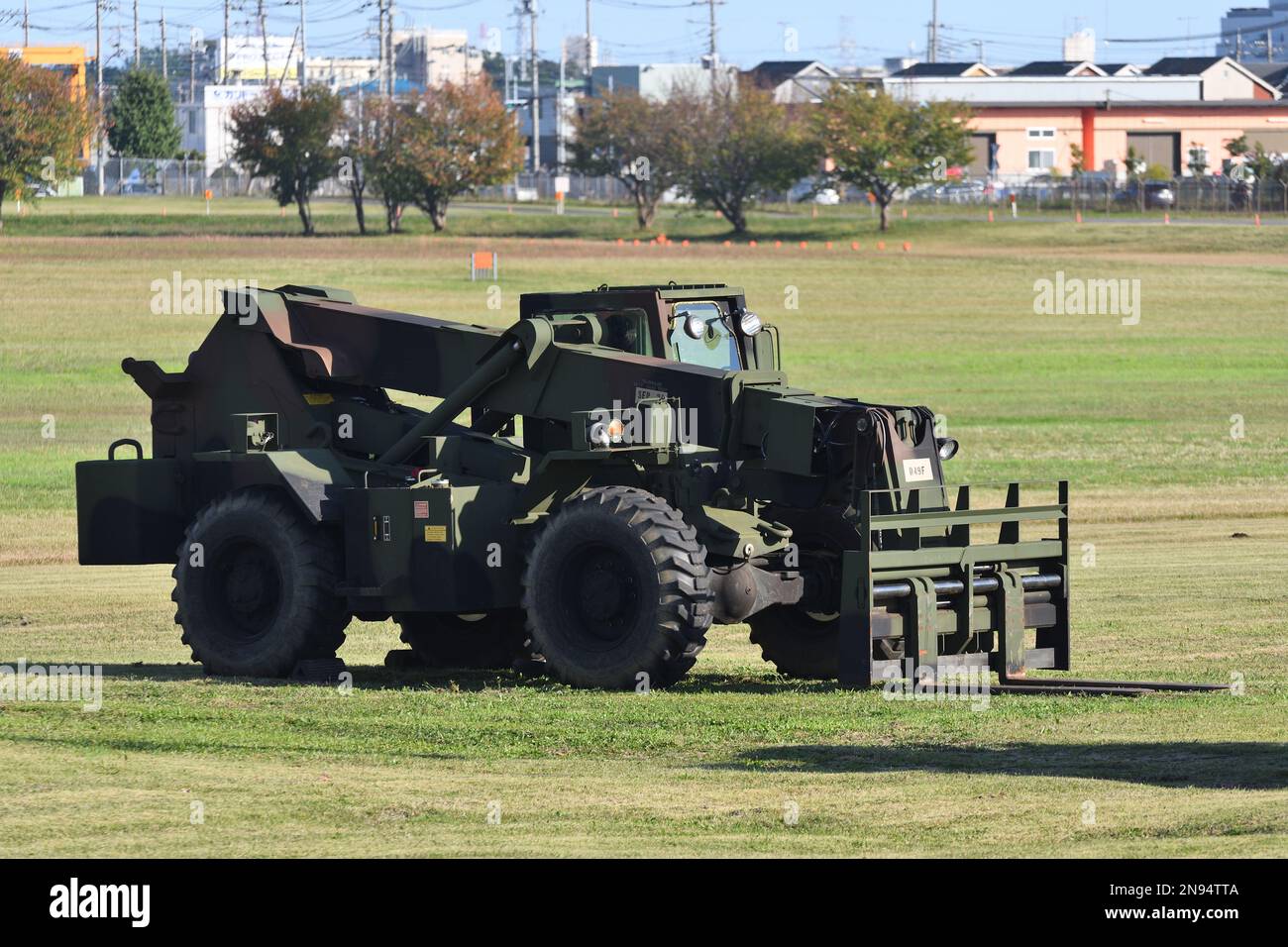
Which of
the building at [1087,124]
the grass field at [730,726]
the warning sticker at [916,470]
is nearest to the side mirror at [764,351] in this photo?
the warning sticker at [916,470]

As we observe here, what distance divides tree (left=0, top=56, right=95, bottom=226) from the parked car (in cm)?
4410

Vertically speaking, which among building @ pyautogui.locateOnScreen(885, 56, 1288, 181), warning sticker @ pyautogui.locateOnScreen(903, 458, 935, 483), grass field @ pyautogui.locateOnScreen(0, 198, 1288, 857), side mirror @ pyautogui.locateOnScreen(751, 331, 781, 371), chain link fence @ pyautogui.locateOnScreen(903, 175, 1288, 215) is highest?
building @ pyautogui.locateOnScreen(885, 56, 1288, 181)

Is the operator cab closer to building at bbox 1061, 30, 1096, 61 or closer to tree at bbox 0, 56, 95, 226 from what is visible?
tree at bbox 0, 56, 95, 226

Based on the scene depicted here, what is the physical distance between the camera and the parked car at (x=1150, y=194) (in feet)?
317

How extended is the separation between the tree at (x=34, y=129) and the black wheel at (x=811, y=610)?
6498 cm

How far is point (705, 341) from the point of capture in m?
16.7

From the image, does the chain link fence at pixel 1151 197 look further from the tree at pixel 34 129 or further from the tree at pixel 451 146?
the tree at pixel 34 129

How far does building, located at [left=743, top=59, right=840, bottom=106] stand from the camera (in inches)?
4961

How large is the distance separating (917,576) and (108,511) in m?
6.54

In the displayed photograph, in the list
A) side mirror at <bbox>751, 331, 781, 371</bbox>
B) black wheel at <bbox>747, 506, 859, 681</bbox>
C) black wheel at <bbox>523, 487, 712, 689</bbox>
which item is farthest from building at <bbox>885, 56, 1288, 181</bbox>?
black wheel at <bbox>523, 487, 712, 689</bbox>

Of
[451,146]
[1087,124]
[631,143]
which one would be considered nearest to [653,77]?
[1087,124]

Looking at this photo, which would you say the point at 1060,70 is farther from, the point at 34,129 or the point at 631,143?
the point at 34,129

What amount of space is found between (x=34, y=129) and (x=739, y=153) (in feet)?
91.8
